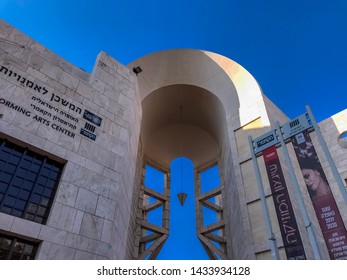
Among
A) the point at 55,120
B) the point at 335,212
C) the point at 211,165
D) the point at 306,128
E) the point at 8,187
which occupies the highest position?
the point at 211,165

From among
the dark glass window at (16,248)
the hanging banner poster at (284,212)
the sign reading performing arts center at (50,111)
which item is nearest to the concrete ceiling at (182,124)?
the sign reading performing arts center at (50,111)

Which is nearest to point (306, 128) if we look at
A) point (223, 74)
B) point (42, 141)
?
point (42, 141)

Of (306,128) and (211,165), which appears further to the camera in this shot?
(211,165)

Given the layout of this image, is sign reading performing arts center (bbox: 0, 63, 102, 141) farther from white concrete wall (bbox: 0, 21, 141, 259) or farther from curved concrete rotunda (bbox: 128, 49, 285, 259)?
curved concrete rotunda (bbox: 128, 49, 285, 259)

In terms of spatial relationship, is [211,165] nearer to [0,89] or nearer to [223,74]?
[223,74]

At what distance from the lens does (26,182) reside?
1191cm

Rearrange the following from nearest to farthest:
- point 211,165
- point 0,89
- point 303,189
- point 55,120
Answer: point 0,89
point 55,120
point 303,189
point 211,165

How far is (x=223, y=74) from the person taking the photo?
26750 mm

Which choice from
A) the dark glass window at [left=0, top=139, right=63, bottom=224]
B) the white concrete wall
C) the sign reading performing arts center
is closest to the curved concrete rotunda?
the white concrete wall

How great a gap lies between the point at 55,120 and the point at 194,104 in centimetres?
1881

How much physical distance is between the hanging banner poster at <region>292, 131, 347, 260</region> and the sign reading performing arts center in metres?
10.2

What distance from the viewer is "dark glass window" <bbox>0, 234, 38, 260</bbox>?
10.0 metres

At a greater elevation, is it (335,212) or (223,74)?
(223,74)

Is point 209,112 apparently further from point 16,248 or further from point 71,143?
point 16,248
